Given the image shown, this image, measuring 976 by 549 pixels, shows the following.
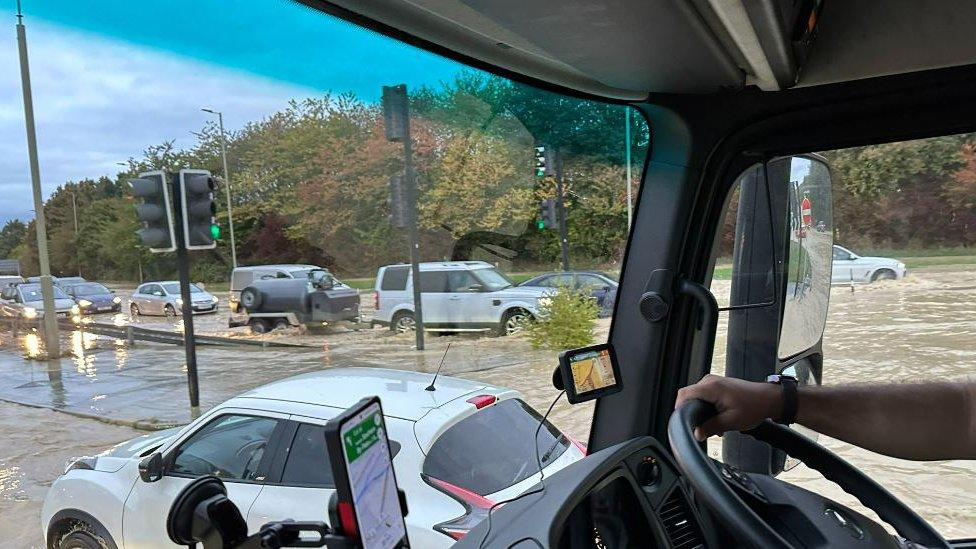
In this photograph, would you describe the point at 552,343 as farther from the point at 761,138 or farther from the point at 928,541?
the point at 928,541

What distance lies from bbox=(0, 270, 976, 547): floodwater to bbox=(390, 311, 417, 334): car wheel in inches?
2.8

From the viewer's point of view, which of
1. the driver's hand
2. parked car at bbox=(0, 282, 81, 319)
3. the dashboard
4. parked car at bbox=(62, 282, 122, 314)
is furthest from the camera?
parked car at bbox=(0, 282, 81, 319)

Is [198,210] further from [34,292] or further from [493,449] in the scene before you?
[493,449]

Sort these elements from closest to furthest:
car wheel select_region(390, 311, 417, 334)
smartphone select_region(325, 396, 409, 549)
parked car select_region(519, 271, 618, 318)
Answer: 1. smartphone select_region(325, 396, 409, 549)
2. parked car select_region(519, 271, 618, 318)
3. car wheel select_region(390, 311, 417, 334)

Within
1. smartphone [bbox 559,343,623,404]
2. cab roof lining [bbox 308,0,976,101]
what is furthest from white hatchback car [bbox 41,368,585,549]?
cab roof lining [bbox 308,0,976,101]

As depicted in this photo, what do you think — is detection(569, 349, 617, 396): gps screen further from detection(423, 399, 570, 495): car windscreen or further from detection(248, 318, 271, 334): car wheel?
detection(248, 318, 271, 334): car wheel

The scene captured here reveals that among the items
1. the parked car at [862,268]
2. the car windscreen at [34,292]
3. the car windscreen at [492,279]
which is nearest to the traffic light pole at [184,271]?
A: the car windscreen at [34,292]

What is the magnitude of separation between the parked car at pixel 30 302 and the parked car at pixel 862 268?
338 cm

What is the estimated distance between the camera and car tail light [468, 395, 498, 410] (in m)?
3.10

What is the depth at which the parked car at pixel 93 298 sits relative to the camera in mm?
3094

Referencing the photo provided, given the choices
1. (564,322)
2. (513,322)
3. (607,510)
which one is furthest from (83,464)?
(607,510)

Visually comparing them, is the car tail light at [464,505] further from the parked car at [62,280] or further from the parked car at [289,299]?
the parked car at [62,280]

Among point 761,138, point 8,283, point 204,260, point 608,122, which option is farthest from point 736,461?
point 8,283

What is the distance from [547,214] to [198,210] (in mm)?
1415
